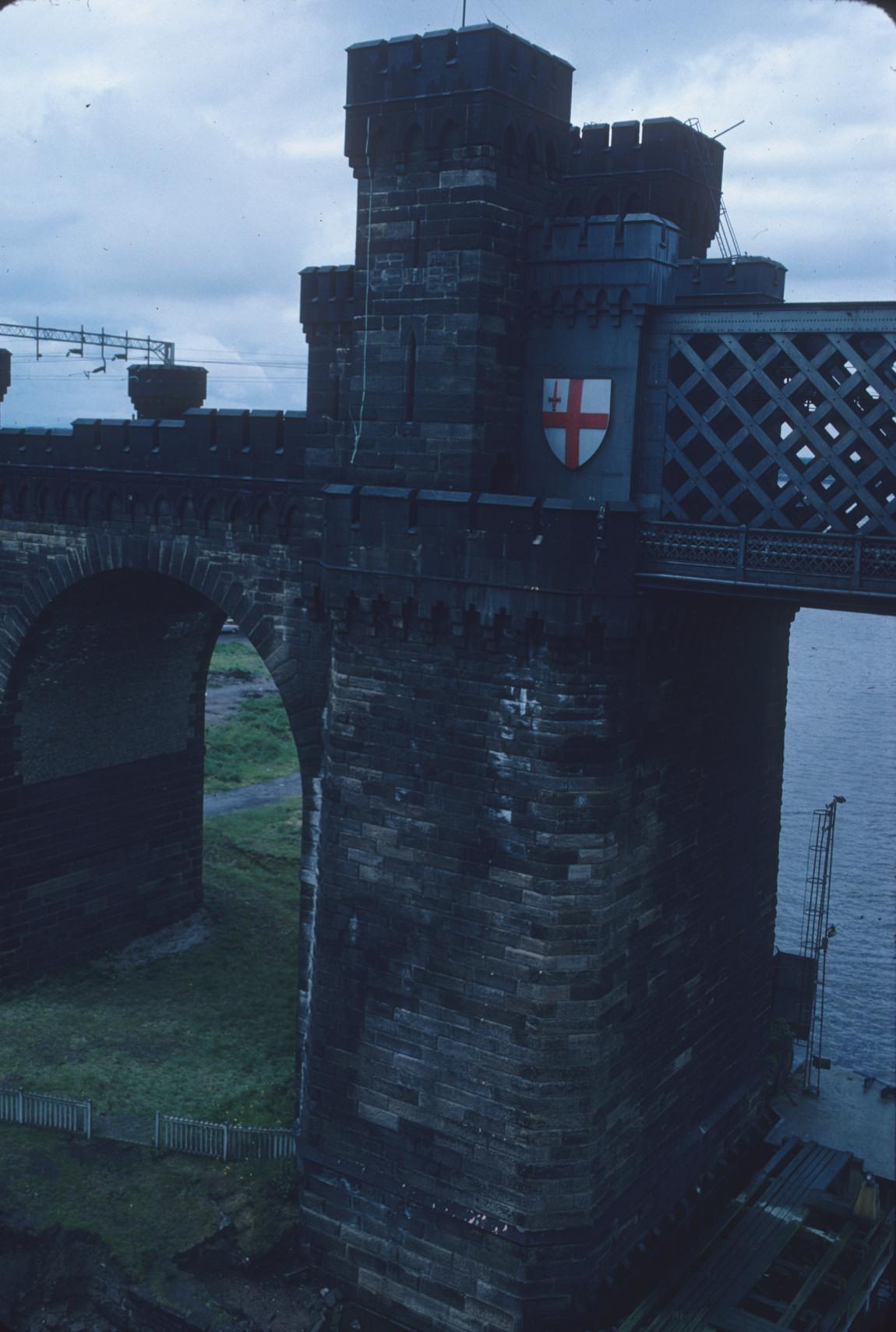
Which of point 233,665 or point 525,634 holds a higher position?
point 525,634

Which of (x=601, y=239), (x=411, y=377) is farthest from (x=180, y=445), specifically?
(x=601, y=239)

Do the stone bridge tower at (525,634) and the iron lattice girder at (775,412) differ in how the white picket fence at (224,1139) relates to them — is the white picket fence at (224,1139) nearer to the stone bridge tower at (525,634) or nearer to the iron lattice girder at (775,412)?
the stone bridge tower at (525,634)

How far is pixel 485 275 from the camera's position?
15.3m

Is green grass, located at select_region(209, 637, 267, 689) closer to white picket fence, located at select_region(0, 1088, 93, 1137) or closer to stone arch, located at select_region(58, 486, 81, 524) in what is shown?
stone arch, located at select_region(58, 486, 81, 524)

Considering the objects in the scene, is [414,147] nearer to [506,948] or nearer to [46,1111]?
[506,948]

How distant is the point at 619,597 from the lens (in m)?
14.7

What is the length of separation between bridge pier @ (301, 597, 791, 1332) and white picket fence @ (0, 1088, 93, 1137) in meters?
4.33

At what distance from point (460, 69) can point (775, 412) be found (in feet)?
18.8

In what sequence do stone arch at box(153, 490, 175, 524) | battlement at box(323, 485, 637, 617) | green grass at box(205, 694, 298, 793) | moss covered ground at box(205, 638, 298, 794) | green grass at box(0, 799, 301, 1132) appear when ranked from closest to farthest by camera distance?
battlement at box(323, 485, 637, 617)
stone arch at box(153, 490, 175, 524)
green grass at box(0, 799, 301, 1132)
green grass at box(205, 694, 298, 793)
moss covered ground at box(205, 638, 298, 794)

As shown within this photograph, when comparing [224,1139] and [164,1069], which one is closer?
[224,1139]

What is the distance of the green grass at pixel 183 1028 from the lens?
20.8 meters

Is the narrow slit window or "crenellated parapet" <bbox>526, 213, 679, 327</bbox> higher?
"crenellated parapet" <bbox>526, 213, 679, 327</bbox>

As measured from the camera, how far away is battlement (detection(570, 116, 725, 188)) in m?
16.9

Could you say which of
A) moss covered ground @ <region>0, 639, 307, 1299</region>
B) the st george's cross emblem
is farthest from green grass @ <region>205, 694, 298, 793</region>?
the st george's cross emblem
